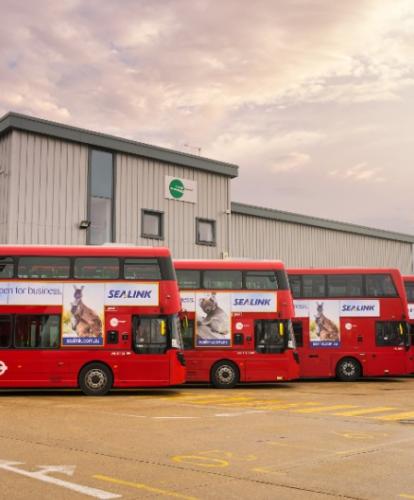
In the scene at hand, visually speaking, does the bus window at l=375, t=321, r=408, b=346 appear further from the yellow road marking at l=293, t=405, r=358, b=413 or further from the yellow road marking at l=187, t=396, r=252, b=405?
the yellow road marking at l=293, t=405, r=358, b=413

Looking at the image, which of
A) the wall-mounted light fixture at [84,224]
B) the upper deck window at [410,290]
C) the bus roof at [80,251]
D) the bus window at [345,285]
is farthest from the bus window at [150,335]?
the upper deck window at [410,290]

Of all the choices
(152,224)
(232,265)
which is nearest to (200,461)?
(232,265)

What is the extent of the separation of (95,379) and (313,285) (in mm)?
9921

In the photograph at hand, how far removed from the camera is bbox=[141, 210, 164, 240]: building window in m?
31.2

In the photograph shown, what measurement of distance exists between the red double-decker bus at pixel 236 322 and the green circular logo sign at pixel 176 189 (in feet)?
35.4

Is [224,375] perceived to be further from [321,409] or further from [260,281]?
[321,409]

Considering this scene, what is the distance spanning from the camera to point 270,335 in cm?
2148

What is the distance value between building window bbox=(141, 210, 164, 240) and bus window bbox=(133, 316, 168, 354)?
12.6m

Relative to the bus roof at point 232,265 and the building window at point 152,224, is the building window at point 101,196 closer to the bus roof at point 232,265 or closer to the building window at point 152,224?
the building window at point 152,224

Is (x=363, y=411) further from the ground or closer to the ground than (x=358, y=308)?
closer to the ground

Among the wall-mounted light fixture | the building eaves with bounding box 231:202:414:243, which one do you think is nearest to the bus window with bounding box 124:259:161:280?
the wall-mounted light fixture

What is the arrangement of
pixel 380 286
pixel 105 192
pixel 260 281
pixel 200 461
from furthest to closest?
pixel 105 192, pixel 380 286, pixel 260 281, pixel 200 461

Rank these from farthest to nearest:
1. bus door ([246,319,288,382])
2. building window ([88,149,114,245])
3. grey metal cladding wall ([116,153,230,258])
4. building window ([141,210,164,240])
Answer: building window ([141,210,164,240]) → grey metal cladding wall ([116,153,230,258]) → building window ([88,149,114,245]) → bus door ([246,319,288,382])

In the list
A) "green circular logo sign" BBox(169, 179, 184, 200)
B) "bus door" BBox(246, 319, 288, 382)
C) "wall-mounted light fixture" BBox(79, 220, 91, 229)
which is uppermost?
"green circular logo sign" BBox(169, 179, 184, 200)
